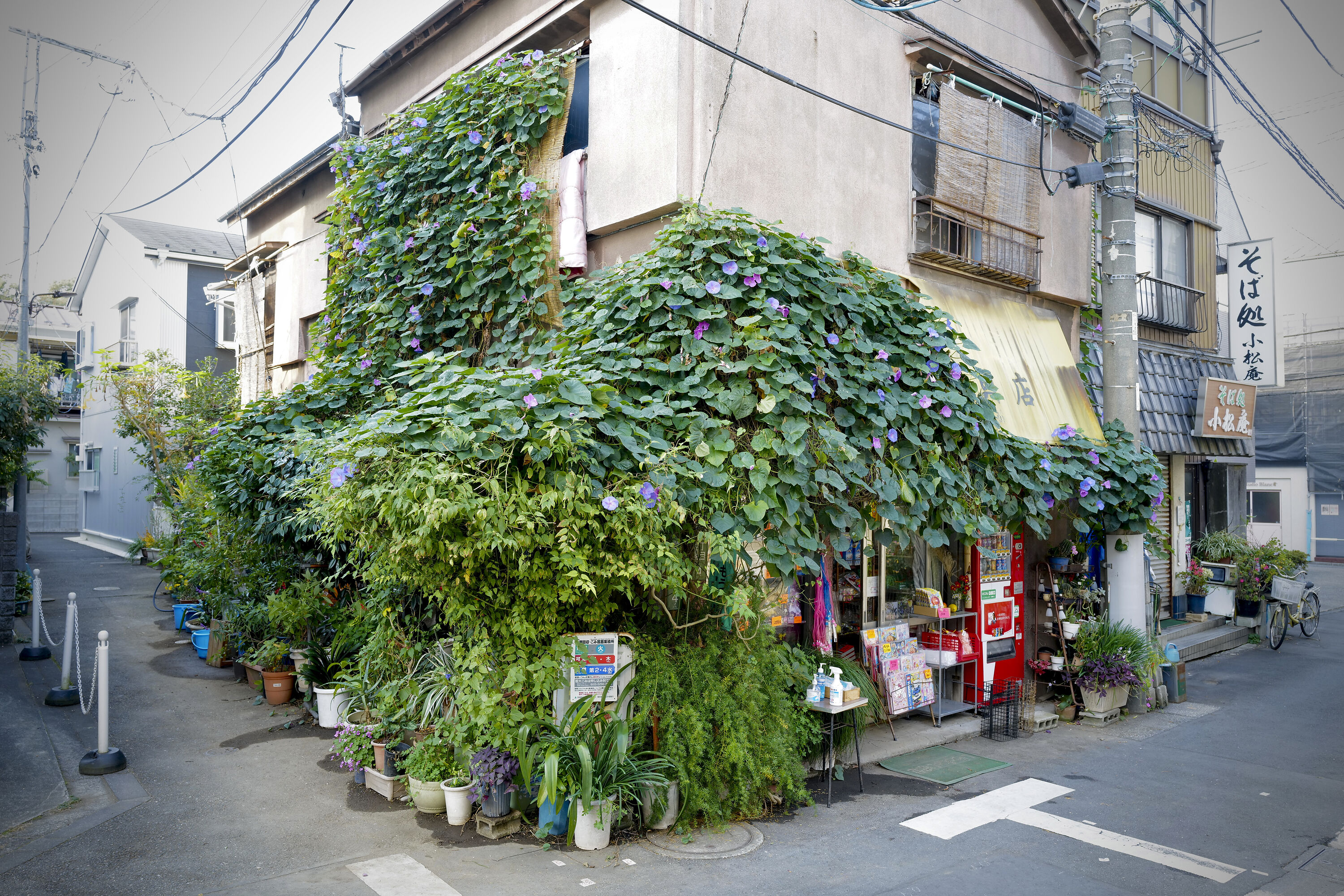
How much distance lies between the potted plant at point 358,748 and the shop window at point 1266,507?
3035cm

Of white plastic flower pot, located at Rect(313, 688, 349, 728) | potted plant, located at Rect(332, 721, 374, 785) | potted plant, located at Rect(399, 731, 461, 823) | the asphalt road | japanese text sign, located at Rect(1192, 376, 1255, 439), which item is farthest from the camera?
japanese text sign, located at Rect(1192, 376, 1255, 439)

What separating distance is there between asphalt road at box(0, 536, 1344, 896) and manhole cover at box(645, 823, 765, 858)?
80 millimetres

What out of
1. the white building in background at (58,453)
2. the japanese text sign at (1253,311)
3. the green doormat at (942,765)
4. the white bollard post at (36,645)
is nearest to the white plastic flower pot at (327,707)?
the green doormat at (942,765)

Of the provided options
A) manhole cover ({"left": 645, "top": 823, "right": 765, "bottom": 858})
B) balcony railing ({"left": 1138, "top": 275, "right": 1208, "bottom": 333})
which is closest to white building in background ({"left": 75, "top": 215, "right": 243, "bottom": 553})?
manhole cover ({"left": 645, "top": 823, "right": 765, "bottom": 858})

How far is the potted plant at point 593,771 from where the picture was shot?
5.42 m

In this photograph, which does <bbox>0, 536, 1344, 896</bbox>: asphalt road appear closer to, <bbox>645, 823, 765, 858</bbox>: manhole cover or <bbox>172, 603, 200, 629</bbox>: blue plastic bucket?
<bbox>645, 823, 765, 858</bbox>: manhole cover

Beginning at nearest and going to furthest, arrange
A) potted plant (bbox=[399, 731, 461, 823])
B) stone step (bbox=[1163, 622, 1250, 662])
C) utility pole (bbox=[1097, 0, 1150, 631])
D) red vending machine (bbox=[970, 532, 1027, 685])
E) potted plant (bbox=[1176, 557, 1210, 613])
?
potted plant (bbox=[399, 731, 461, 823])
red vending machine (bbox=[970, 532, 1027, 685])
utility pole (bbox=[1097, 0, 1150, 631])
stone step (bbox=[1163, 622, 1250, 662])
potted plant (bbox=[1176, 557, 1210, 613])

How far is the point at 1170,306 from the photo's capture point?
1423 cm

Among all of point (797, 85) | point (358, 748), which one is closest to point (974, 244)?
point (797, 85)

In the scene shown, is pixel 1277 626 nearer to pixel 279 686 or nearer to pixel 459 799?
pixel 459 799

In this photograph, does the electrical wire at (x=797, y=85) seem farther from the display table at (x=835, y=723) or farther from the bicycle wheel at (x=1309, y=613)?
the bicycle wheel at (x=1309, y=613)

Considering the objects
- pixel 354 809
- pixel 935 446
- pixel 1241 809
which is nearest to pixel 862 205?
pixel 935 446

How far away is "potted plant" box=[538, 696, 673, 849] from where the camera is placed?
542 cm

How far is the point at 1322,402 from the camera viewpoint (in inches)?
1109
